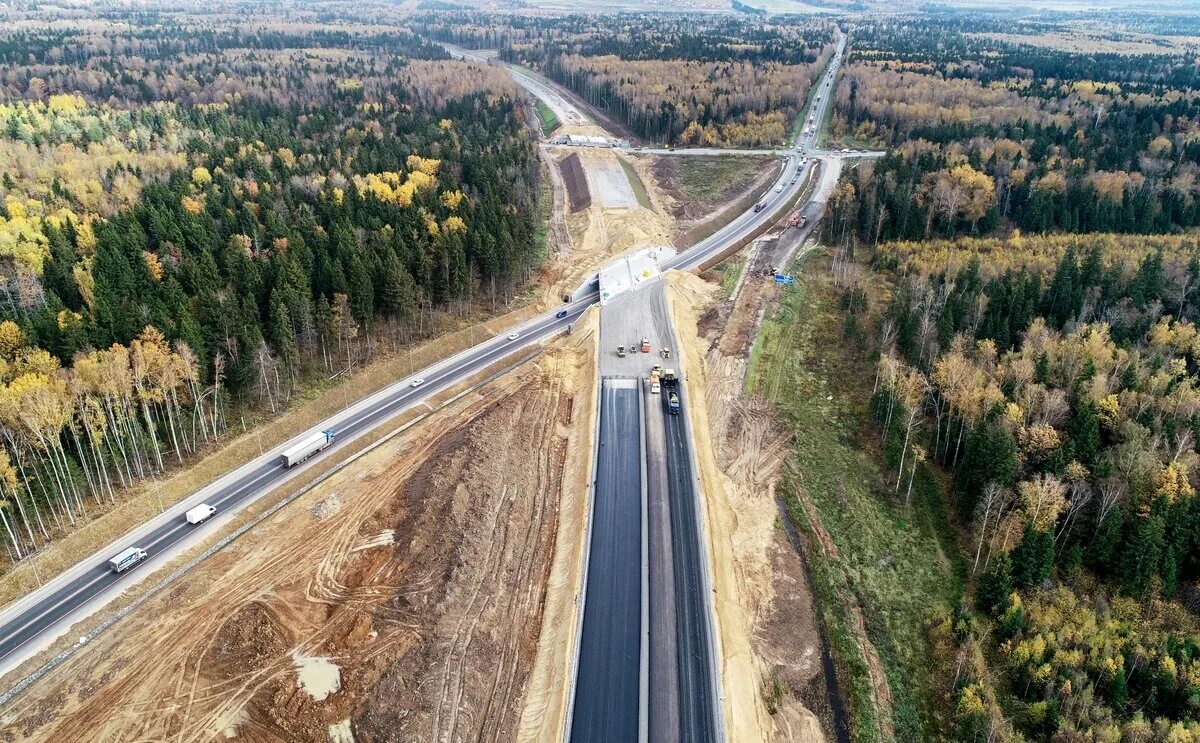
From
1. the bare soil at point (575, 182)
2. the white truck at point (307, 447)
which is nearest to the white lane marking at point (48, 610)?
the white truck at point (307, 447)

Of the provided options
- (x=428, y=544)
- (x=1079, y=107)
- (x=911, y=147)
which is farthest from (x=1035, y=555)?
(x=1079, y=107)

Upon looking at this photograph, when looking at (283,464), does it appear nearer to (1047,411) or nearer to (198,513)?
(198,513)

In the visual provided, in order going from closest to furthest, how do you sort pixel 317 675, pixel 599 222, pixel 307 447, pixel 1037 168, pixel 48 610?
pixel 317 675 < pixel 48 610 < pixel 307 447 < pixel 1037 168 < pixel 599 222

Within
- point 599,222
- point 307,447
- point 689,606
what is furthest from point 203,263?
point 599,222

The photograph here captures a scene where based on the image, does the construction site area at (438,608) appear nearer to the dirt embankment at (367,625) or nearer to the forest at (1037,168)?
the dirt embankment at (367,625)

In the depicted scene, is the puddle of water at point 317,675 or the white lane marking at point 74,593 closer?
the puddle of water at point 317,675

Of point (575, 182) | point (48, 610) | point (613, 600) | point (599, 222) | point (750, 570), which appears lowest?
point (750, 570)
